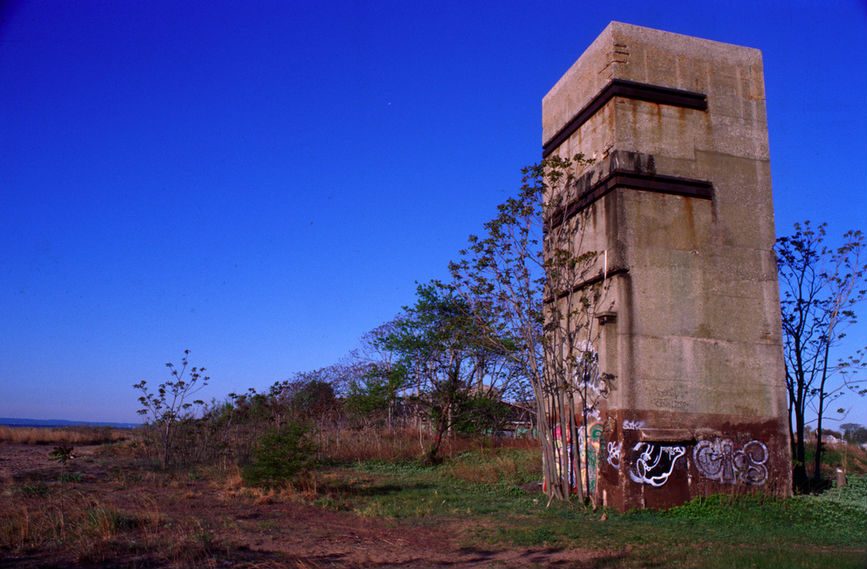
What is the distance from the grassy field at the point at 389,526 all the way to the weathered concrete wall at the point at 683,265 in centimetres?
88

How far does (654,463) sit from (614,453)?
71cm

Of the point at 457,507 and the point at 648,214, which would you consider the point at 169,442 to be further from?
the point at 648,214

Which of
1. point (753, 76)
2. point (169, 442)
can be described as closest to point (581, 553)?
point (753, 76)

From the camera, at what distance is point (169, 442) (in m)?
18.6

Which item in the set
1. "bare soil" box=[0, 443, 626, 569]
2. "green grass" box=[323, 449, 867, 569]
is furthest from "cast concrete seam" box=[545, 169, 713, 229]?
"bare soil" box=[0, 443, 626, 569]

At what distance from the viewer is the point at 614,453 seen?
11102 millimetres

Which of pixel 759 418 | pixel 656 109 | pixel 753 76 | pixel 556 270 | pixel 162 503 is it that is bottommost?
pixel 162 503

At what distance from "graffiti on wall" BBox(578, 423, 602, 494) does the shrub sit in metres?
5.46

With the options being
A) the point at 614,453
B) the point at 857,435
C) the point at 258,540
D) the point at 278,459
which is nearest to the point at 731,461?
the point at 614,453

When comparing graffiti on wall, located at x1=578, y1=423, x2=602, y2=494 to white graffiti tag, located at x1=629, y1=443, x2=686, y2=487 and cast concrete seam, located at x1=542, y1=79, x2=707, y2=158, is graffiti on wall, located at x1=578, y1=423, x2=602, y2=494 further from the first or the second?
cast concrete seam, located at x1=542, y1=79, x2=707, y2=158

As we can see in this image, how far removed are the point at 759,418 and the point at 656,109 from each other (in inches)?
245

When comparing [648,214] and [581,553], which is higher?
[648,214]

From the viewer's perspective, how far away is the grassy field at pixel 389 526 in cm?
722

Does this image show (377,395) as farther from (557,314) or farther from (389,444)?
(557,314)
